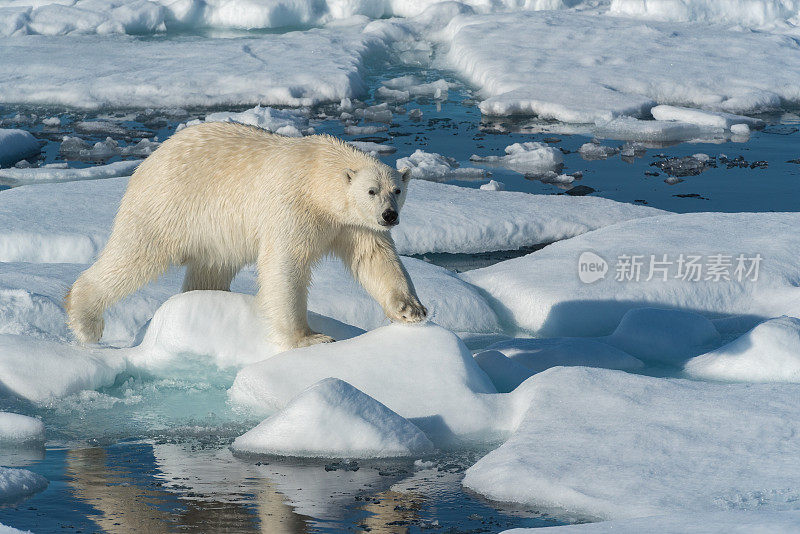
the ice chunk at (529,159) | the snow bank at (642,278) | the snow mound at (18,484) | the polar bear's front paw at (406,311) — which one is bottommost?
the ice chunk at (529,159)

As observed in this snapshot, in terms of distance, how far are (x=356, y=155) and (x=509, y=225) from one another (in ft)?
9.99

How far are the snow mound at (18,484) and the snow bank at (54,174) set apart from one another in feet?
18.4

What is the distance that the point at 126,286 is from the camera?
15.7 ft

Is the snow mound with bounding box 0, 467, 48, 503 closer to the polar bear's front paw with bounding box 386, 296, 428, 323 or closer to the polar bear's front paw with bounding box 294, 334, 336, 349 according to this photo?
the polar bear's front paw with bounding box 294, 334, 336, 349

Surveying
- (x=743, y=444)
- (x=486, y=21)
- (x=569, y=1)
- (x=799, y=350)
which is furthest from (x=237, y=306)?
(x=569, y=1)

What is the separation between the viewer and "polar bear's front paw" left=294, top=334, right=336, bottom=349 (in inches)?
175

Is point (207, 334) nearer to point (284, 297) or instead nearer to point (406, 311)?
point (284, 297)

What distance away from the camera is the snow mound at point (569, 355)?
4930 millimetres

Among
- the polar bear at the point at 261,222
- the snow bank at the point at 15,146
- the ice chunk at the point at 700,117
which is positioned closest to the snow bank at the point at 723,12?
the ice chunk at the point at 700,117

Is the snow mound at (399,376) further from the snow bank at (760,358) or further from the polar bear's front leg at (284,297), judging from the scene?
the snow bank at (760,358)

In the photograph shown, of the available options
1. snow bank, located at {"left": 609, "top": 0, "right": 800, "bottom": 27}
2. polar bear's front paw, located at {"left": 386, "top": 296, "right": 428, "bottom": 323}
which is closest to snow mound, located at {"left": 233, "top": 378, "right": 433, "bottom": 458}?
polar bear's front paw, located at {"left": 386, "top": 296, "right": 428, "bottom": 323}

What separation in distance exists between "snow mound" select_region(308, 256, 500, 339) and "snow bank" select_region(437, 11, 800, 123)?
5228mm

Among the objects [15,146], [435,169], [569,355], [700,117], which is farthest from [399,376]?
[700,117]

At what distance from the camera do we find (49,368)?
439 cm
